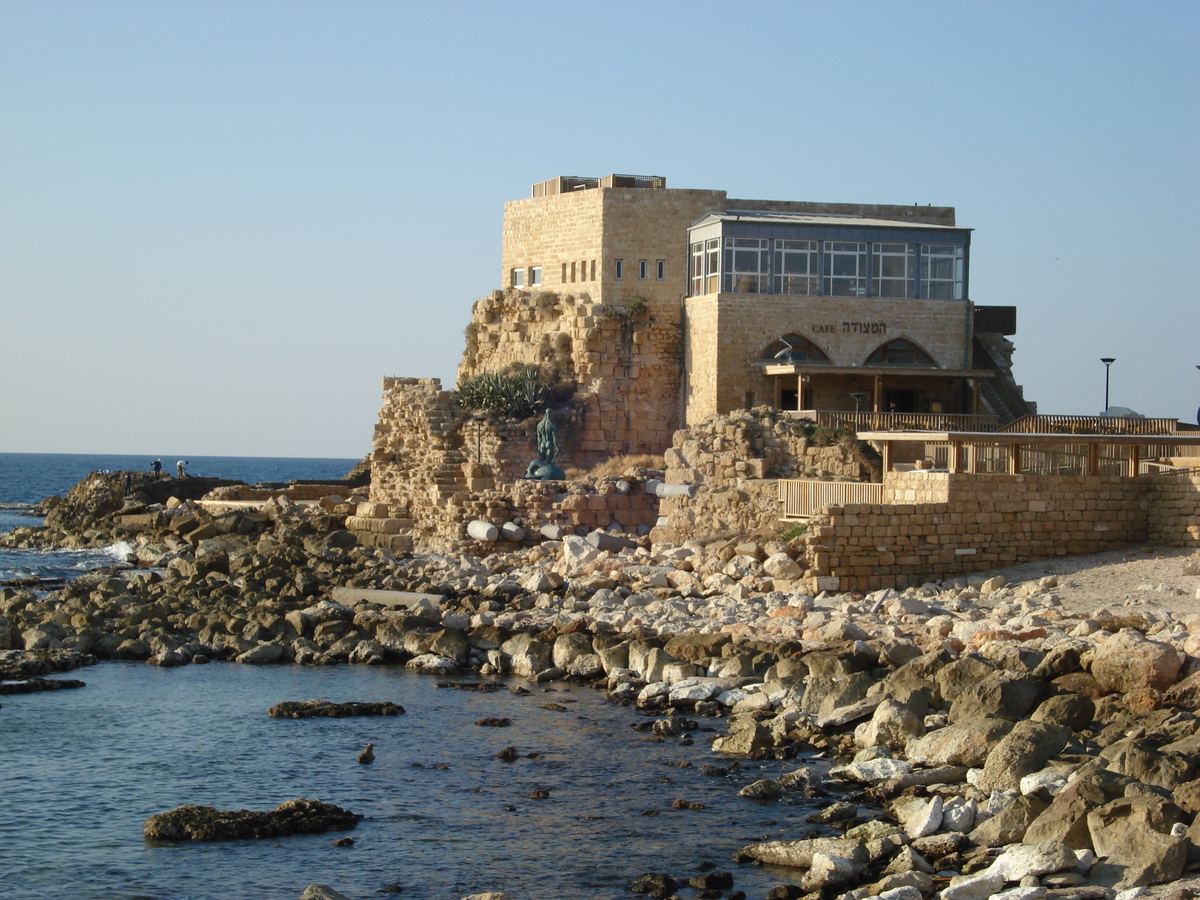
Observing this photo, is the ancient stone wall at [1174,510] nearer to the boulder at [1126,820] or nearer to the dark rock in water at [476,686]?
the dark rock in water at [476,686]

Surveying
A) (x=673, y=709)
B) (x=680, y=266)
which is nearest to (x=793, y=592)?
(x=673, y=709)

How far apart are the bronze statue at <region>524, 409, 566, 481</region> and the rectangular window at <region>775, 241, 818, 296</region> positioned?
8.35 metres

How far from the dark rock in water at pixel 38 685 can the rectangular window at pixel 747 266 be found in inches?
813

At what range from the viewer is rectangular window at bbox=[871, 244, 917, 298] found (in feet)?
112

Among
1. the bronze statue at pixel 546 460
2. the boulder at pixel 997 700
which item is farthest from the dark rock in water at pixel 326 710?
the bronze statue at pixel 546 460

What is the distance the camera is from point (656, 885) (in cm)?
998

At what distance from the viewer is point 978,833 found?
10.4m

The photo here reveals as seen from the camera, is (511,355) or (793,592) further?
(511,355)

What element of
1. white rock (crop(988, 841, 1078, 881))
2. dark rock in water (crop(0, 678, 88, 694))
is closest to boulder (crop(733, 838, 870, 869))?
white rock (crop(988, 841, 1078, 881))

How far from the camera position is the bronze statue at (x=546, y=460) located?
27375 mm

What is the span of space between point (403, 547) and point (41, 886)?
54.2ft

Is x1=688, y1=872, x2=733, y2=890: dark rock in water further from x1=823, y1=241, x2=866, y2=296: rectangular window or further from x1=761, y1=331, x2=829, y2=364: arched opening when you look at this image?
x1=823, y1=241, x2=866, y2=296: rectangular window

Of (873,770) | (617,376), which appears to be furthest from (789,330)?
(873,770)

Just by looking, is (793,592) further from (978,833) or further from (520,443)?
(520,443)
